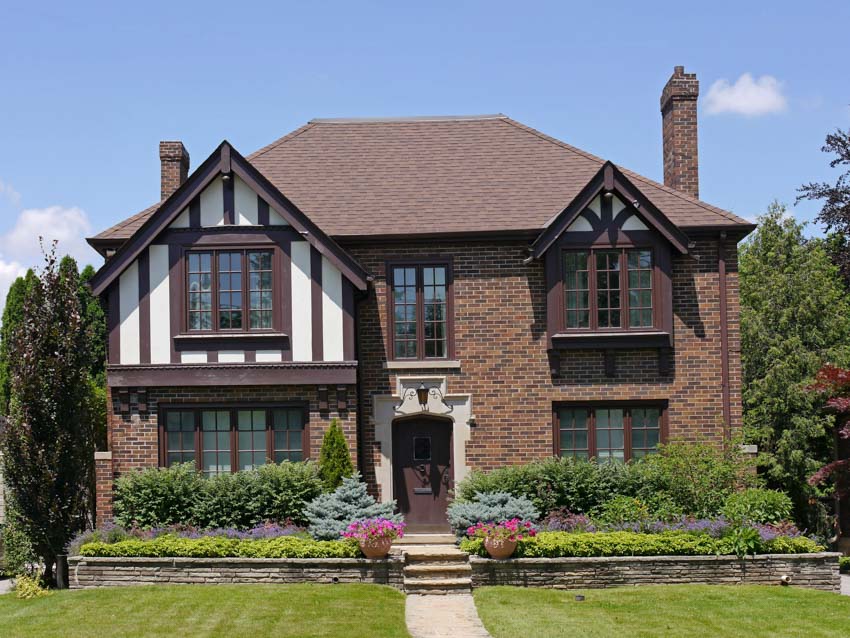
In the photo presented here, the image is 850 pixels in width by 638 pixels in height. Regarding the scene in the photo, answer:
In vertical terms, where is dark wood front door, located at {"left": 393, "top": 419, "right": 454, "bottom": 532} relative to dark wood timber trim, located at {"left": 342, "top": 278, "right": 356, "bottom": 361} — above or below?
below

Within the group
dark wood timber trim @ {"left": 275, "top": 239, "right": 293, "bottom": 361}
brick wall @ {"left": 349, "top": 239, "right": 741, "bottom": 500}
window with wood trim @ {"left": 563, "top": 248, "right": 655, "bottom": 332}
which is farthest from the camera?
brick wall @ {"left": 349, "top": 239, "right": 741, "bottom": 500}

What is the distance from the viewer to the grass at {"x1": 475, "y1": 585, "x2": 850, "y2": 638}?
45.0 feet

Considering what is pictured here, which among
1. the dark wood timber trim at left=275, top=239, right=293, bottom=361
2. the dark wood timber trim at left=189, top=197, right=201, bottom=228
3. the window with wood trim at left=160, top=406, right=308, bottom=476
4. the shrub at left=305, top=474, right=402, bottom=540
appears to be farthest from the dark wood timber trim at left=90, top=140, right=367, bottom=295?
the shrub at left=305, top=474, right=402, bottom=540

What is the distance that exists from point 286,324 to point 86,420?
4.01 meters

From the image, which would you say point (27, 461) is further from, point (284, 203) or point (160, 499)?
point (284, 203)

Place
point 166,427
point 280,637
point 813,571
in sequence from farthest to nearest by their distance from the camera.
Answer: point 166,427
point 813,571
point 280,637

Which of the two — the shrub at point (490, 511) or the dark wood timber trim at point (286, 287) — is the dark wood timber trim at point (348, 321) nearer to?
the dark wood timber trim at point (286, 287)

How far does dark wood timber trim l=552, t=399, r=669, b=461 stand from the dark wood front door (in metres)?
2.13

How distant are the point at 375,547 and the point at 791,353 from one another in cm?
1581

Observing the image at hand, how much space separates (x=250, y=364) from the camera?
19688mm

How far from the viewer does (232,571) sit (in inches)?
667

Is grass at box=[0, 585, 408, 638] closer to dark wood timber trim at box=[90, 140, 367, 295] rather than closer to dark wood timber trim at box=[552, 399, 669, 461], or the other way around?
dark wood timber trim at box=[552, 399, 669, 461]

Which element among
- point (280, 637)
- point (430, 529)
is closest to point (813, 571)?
point (430, 529)

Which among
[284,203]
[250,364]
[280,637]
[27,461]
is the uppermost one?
[284,203]
